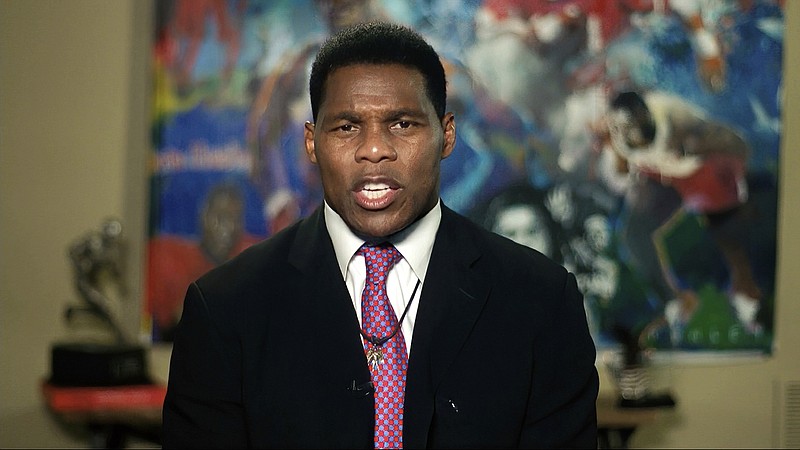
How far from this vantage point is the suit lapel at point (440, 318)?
1.33m

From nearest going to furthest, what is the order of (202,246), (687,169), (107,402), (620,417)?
(107,402) → (620,417) → (202,246) → (687,169)

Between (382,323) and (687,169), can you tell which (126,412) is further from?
(687,169)

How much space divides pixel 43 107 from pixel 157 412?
1.17 m

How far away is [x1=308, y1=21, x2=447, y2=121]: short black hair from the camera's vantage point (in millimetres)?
1366

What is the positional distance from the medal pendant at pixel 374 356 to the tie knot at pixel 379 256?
0.12m

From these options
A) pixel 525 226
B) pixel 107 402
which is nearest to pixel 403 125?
pixel 107 402

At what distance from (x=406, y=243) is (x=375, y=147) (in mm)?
176

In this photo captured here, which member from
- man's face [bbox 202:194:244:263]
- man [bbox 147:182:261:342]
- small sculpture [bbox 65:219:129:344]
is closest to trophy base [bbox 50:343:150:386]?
small sculpture [bbox 65:219:129:344]

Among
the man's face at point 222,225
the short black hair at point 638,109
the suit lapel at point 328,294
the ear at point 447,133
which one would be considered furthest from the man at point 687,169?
the suit lapel at point 328,294

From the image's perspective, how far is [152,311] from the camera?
3508 mm

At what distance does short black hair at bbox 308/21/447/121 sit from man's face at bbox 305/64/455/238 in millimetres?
12

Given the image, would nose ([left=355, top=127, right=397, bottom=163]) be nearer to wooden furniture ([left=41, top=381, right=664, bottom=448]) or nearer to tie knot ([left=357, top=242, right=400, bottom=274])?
tie knot ([left=357, top=242, right=400, bottom=274])

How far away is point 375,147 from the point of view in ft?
4.39

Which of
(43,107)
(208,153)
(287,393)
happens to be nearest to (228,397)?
(287,393)
